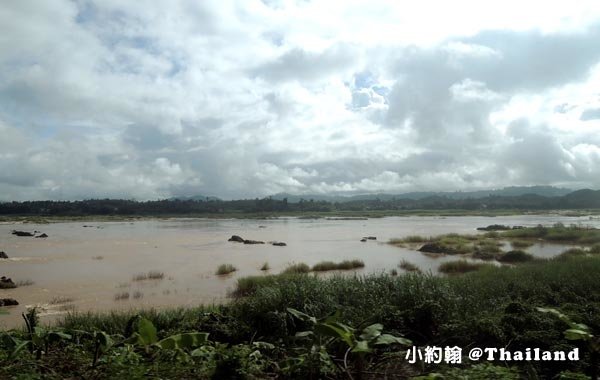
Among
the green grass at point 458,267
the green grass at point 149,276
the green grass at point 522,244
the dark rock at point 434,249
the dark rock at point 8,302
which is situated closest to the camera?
the dark rock at point 8,302

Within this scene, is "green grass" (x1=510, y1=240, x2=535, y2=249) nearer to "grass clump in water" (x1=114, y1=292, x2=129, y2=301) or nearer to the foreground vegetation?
the foreground vegetation

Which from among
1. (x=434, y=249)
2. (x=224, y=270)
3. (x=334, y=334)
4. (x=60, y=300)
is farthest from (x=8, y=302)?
(x=434, y=249)

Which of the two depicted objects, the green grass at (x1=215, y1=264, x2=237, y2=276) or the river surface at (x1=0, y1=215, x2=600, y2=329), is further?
the green grass at (x1=215, y1=264, x2=237, y2=276)

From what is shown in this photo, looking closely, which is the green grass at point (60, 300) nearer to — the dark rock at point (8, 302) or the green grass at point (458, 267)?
the dark rock at point (8, 302)

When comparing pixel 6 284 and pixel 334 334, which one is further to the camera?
pixel 6 284

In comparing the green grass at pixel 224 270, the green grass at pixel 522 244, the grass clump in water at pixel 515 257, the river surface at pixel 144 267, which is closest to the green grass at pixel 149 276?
the river surface at pixel 144 267

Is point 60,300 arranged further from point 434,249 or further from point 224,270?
point 434,249

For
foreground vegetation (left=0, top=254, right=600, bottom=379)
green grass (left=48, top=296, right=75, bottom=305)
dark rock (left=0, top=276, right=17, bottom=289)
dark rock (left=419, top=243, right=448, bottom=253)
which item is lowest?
dark rock (left=419, top=243, right=448, bottom=253)

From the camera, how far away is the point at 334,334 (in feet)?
9.87

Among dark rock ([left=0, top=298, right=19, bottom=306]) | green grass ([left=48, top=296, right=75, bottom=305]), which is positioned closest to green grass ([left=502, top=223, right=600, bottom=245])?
green grass ([left=48, top=296, right=75, bottom=305])

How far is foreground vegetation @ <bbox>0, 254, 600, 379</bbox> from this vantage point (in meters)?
3.57

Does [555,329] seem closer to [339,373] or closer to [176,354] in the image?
[339,373]

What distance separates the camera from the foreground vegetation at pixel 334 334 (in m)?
3.57

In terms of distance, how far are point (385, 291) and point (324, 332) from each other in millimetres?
6651
